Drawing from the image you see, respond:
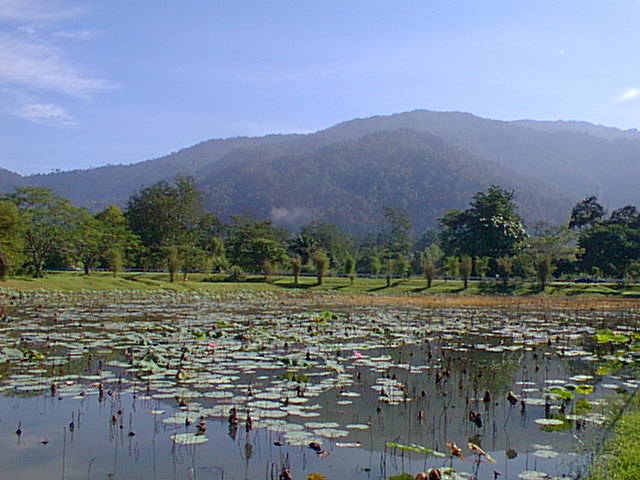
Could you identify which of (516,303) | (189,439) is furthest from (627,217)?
(189,439)

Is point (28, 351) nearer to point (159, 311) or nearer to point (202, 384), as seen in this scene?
point (202, 384)

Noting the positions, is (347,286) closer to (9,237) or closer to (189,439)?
(9,237)

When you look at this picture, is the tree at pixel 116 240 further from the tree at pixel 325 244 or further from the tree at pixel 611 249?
the tree at pixel 611 249

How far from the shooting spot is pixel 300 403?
10.7 metres

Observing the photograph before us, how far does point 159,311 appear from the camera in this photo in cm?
3030

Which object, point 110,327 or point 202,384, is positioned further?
point 110,327

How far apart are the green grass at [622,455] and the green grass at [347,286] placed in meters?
42.5

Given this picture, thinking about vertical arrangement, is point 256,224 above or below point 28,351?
above

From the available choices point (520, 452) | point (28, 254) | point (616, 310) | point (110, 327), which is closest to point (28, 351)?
point (110, 327)

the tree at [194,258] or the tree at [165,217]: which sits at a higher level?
the tree at [165,217]

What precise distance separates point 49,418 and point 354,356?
776 centimetres

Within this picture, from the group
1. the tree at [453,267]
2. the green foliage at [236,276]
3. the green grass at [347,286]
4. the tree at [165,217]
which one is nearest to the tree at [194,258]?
the tree at [165,217]

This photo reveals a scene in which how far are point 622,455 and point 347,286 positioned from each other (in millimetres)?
53629

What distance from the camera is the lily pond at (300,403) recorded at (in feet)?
26.5
